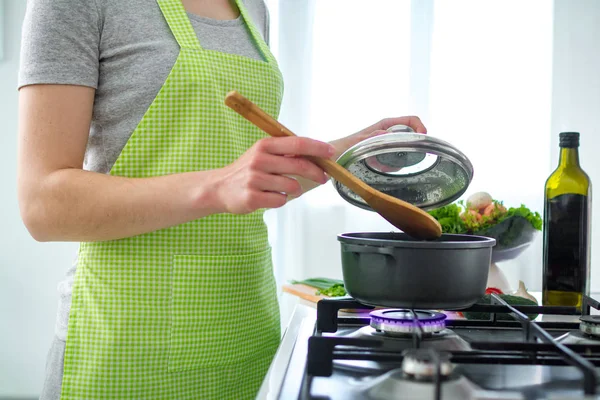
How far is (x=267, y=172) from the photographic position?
70 cm

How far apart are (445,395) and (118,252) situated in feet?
1.73

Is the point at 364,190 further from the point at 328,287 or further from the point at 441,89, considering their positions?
the point at 441,89

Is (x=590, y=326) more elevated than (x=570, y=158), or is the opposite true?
(x=570, y=158)

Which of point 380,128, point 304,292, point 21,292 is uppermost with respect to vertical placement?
point 380,128

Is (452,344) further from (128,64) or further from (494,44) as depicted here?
(494,44)

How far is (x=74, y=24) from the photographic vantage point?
0.80m

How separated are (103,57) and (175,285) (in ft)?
1.11

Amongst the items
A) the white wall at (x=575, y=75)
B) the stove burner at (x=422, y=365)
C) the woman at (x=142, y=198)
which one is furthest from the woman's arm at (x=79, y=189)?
the white wall at (x=575, y=75)

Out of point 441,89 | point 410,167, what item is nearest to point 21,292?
point 441,89

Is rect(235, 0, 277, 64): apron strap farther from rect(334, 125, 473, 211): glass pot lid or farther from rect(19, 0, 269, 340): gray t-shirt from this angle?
rect(334, 125, 473, 211): glass pot lid

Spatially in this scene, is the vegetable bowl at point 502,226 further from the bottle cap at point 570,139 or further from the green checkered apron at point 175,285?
the green checkered apron at point 175,285

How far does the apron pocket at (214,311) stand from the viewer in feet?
2.88

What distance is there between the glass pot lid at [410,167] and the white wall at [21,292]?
81.8 inches

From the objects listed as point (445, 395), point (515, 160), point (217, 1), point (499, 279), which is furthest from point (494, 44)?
point (445, 395)
